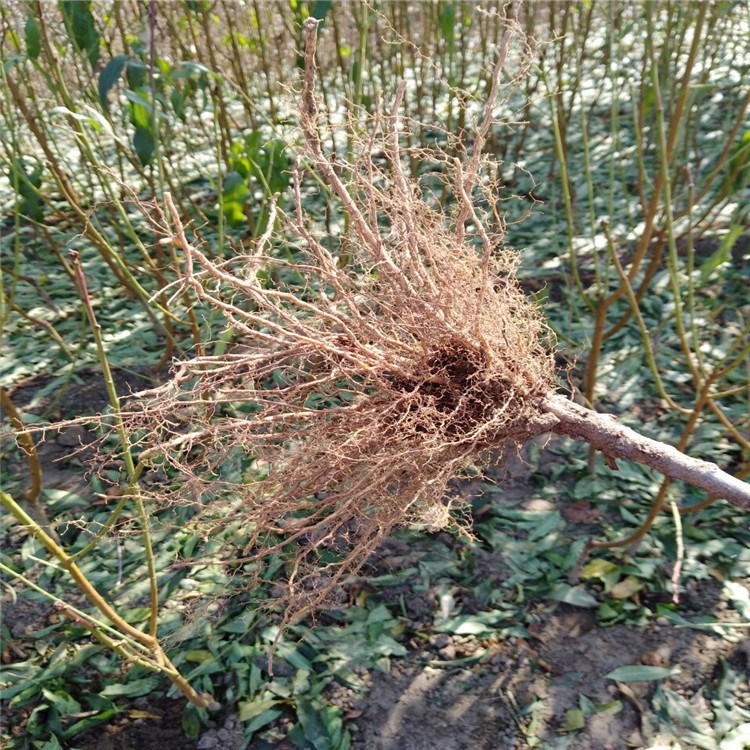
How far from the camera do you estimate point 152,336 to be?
255cm

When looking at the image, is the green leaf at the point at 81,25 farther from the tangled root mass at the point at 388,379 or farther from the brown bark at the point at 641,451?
the brown bark at the point at 641,451

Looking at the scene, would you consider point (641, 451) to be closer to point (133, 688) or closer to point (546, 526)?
point (546, 526)

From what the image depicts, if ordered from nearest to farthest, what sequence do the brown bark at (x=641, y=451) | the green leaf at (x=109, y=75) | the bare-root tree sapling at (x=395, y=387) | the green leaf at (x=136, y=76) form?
the brown bark at (x=641, y=451) → the bare-root tree sapling at (x=395, y=387) → the green leaf at (x=109, y=75) → the green leaf at (x=136, y=76)

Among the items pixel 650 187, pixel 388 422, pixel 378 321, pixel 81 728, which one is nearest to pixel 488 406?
pixel 388 422

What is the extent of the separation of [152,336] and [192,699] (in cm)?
143

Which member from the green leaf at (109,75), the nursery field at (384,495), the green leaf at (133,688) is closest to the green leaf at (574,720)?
the nursery field at (384,495)

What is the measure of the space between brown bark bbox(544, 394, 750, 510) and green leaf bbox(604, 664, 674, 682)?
1.90ft

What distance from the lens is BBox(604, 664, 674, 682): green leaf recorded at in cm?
151

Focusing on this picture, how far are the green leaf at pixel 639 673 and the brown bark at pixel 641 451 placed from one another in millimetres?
579

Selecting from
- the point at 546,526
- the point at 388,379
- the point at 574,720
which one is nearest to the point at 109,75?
the point at 388,379

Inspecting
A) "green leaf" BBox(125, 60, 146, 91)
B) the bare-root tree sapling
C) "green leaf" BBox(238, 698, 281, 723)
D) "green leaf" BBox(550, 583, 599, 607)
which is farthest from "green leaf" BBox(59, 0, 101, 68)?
"green leaf" BBox(550, 583, 599, 607)

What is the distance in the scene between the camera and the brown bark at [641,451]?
110 cm

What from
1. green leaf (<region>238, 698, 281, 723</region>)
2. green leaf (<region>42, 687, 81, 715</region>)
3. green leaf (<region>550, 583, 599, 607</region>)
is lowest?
green leaf (<region>238, 698, 281, 723</region>)

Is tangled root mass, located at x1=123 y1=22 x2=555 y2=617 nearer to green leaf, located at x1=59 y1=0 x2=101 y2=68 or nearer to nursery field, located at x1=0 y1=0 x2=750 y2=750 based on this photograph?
nursery field, located at x1=0 y1=0 x2=750 y2=750
